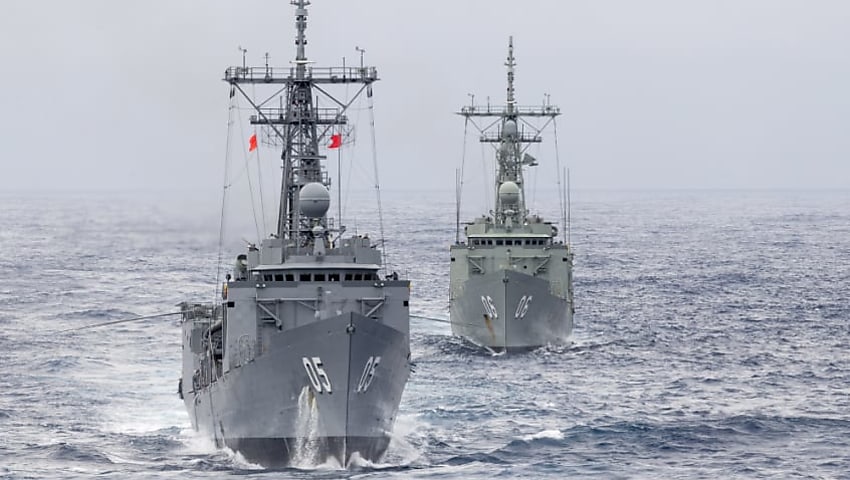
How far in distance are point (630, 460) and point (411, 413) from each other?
26.2ft

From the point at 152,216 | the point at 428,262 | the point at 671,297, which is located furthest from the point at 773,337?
the point at 152,216

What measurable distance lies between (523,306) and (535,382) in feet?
27.7

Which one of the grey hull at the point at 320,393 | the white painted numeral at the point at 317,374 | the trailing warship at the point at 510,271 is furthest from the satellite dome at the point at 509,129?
the white painted numeral at the point at 317,374

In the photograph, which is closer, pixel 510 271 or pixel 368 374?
pixel 368 374

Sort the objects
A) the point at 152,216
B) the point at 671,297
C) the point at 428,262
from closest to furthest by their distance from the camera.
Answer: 1. the point at 671,297
2. the point at 428,262
3. the point at 152,216

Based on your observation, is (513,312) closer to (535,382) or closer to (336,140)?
(535,382)

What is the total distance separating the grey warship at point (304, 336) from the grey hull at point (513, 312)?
54.4ft

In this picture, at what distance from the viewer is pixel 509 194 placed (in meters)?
59.6

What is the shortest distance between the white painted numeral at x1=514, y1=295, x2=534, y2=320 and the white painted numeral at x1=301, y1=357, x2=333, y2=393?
2324 centimetres

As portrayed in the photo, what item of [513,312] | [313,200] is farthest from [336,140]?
[513,312]

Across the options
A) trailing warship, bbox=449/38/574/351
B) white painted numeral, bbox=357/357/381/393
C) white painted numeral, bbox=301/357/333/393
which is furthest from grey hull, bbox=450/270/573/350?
white painted numeral, bbox=301/357/333/393

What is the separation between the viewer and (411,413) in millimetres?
39594

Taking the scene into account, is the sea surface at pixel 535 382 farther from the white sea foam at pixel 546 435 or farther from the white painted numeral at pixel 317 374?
the white painted numeral at pixel 317 374

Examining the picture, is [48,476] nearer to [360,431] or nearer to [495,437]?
[360,431]
